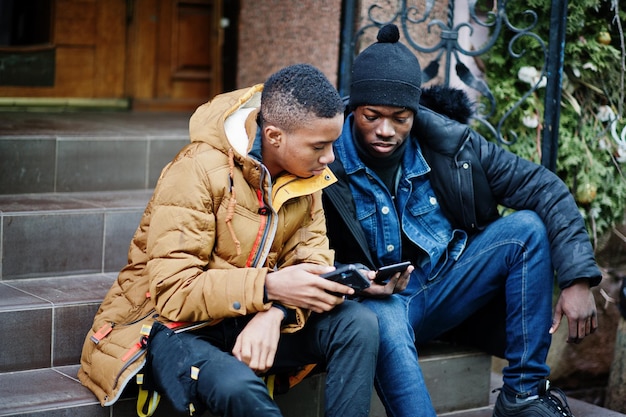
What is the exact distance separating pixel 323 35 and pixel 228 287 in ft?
8.66

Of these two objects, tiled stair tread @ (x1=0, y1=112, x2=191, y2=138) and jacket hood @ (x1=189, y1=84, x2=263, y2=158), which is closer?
jacket hood @ (x1=189, y1=84, x2=263, y2=158)

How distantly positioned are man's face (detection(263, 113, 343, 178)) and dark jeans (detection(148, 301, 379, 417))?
1.63 feet

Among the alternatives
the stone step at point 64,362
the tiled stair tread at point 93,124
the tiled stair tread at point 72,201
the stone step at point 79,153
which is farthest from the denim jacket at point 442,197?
the tiled stair tread at point 93,124

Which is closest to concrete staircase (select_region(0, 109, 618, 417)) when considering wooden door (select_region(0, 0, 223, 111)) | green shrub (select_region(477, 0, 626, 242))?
wooden door (select_region(0, 0, 223, 111))

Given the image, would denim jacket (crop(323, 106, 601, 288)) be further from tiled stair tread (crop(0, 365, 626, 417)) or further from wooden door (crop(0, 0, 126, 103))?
wooden door (crop(0, 0, 126, 103))

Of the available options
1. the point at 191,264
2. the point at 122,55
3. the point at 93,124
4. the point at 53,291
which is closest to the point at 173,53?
the point at 122,55

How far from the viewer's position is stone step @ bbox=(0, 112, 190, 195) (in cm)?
446

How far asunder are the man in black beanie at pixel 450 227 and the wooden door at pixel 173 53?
8.71ft

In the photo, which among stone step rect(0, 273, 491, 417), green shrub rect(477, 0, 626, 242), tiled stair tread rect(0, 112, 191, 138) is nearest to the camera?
stone step rect(0, 273, 491, 417)

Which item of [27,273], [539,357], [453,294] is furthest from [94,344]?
[539,357]

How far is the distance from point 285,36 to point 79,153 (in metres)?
1.52

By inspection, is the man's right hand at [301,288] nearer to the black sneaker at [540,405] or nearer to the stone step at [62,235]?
the black sneaker at [540,405]

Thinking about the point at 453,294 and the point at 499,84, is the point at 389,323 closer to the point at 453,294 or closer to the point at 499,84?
the point at 453,294

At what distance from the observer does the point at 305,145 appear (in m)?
3.13
